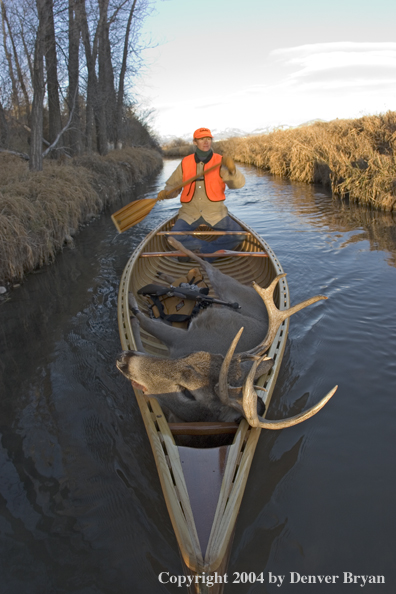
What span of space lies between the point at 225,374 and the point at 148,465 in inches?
54.3

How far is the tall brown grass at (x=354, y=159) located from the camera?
11406 mm

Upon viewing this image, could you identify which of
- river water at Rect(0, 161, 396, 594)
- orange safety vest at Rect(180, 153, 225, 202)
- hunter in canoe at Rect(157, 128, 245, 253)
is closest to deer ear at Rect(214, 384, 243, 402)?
river water at Rect(0, 161, 396, 594)

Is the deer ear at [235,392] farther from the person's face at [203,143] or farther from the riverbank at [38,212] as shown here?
the riverbank at [38,212]

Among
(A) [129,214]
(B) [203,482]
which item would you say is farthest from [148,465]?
(A) [129,214]

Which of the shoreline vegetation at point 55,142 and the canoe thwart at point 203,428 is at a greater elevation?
the shoreline vegetation at point 55,142

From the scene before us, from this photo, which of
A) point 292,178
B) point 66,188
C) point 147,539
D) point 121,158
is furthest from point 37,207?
point 292,178

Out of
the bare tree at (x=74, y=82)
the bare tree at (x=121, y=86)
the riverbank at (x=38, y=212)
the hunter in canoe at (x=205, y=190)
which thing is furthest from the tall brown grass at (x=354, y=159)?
the bare tree at (x=121, y=86)

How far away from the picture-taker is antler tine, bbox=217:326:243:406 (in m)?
2.48

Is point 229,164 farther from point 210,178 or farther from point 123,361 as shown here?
point 123,361

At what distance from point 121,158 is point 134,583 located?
62.0ft

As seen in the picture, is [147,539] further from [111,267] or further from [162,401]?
[111,267]

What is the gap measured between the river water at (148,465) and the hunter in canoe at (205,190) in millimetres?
1641

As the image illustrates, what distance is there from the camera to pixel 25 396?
171 inches

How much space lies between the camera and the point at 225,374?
2.49m
